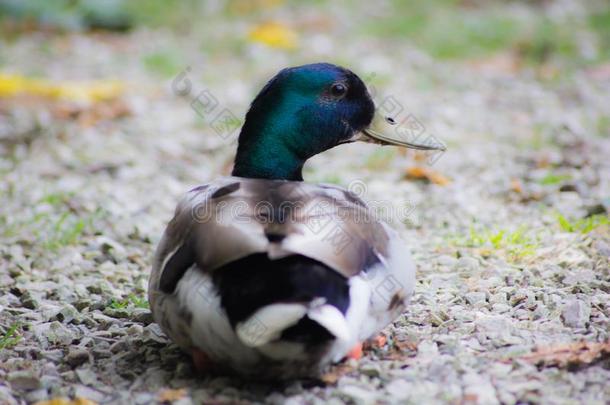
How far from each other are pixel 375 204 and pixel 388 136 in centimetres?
156

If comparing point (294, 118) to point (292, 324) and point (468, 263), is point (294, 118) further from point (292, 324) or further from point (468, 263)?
point (292, 324)

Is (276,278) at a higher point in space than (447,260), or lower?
higher

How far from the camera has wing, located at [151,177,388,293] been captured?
8.71ft

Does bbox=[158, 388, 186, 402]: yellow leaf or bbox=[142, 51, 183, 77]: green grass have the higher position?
bbox=[142, 51, 183, 77]: green grass

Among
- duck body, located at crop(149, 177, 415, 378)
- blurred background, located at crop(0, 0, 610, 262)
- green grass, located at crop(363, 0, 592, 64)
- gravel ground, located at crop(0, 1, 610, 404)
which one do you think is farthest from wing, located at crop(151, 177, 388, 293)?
green grass, located at crop(363, 0, 592, 64)

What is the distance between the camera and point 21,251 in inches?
178

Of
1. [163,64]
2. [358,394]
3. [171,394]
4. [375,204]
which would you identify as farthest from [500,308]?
[163,64]

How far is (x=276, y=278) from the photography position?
259 cm

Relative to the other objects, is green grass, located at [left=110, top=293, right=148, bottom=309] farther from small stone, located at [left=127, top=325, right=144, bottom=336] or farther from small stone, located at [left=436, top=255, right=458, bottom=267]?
small stone, located at [left=436, top=255, right=458, bottom=267]

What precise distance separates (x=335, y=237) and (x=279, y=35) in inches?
265

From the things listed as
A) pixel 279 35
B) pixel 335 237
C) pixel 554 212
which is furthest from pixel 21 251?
pixel 279 35

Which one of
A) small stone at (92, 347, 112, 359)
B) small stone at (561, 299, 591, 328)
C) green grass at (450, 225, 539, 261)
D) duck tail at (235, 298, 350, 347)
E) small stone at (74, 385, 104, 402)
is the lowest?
small stone at (92, 347, 112, 359)

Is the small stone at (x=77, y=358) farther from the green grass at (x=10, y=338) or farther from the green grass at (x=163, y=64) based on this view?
the green grass at (x=163, y=64)

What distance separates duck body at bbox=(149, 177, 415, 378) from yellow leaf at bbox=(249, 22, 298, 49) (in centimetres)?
606
